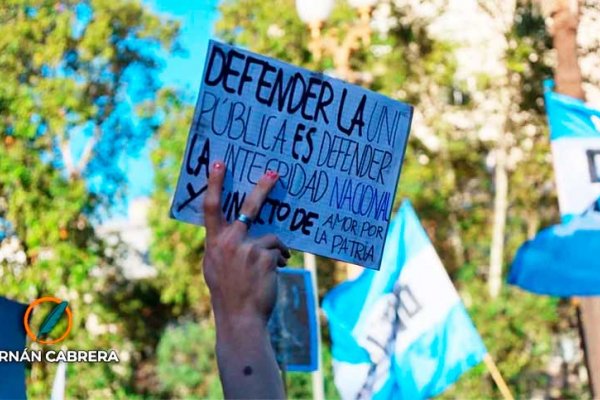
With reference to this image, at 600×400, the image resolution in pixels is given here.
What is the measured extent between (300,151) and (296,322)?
7384mm

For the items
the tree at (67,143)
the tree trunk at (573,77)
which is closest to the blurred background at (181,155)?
the tree at (67,143)

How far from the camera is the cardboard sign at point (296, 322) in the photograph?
10.7 metres

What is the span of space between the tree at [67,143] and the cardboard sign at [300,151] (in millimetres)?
15072

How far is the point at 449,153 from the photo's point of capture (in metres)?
26.2

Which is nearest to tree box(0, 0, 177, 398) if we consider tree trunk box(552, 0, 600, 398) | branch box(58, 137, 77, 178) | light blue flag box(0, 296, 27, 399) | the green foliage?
branch box(58, 137, 77, 178)

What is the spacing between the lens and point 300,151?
3.55 metres

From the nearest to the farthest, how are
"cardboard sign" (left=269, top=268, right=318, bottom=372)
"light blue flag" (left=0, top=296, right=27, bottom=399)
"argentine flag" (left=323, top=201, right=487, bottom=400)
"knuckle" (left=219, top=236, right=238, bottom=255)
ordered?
1. "knuckle" (left=219, top=236, right=238, bottom=255)
2. "light blue flag" (left=0, top=296, right=27, bottom=399)
3. "argentine flag" (left=323, top=201, right=487, bottom=400)
4. "cardboard sign" (left=269, top=268, right=318, bottom=372)

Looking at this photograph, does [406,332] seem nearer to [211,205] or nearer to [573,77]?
[573,77]

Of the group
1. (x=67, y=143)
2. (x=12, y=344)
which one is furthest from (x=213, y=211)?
(x=67, y=143)

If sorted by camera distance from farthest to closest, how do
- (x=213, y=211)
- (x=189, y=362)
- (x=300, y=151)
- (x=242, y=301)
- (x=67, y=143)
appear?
(x=189, y=362) < (x=67, y=143) < (x=300, y=151) < (x=213, y=211) < (x=242, y=301)

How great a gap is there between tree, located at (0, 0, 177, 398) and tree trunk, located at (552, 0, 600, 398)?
33.3ft

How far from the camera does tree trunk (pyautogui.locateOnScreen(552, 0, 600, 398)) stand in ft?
33.8

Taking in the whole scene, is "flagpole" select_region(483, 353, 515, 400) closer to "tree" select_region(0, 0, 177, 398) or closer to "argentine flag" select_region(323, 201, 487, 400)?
"argentine flag" select_region(323, 201, 487, 400)

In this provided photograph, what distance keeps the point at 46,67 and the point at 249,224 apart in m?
18.1
